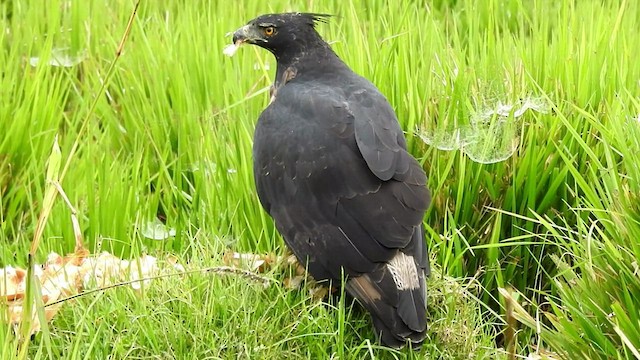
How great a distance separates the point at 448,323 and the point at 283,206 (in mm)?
680

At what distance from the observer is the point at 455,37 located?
4832 mm

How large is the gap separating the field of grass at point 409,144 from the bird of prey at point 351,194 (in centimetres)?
12

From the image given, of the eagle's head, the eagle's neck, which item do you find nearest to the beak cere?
the eagle's head

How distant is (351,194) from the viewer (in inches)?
133

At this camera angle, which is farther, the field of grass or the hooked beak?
the hooked beak

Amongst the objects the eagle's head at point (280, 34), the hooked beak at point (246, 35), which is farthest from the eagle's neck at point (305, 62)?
the hooked beak at point (246, 35)

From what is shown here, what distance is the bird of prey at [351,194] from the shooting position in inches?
128

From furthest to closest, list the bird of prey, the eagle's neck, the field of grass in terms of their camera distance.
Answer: the eagle's neck, the bird of prey, the field of grass

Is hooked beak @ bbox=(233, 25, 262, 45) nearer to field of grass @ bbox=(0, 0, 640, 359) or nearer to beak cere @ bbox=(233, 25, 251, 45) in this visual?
beak cere @ bbox=(233, 25, 251, 45)

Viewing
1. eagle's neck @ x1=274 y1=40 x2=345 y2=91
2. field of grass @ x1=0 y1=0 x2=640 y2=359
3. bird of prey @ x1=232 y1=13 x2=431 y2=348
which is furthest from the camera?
eagle's neck @ x1=274 y1=40 x2=345 y2=91

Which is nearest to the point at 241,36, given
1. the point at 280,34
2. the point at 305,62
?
the point at 280,34

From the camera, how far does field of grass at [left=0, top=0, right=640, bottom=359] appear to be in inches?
124

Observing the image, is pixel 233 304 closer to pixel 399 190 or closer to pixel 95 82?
pixel 399 190

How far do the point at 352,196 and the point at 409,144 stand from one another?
2.76ft
